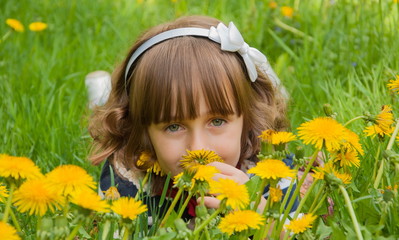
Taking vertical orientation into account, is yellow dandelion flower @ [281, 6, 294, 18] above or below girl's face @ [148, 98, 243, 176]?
above

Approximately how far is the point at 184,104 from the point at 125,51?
0.62 meters

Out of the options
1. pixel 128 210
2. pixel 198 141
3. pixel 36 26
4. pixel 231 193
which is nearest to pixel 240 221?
pixel 231 193

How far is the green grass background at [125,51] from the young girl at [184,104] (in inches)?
6.0

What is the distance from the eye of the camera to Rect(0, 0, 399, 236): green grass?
1.94m

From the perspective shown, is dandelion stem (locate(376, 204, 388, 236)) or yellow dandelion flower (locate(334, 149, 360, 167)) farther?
yellow dandelion flower (locate(334, 149, 360, 167))

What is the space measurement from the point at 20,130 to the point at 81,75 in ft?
1.74

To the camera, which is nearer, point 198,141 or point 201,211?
point 201,211

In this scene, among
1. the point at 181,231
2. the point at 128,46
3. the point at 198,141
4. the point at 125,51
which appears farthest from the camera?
the point at 128,46

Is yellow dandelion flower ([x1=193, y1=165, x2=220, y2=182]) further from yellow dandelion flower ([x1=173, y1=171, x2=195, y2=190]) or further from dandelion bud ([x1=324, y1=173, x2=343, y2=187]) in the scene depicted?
dandelion bud ([x1=324, y1=173, x2=343, y2=187])

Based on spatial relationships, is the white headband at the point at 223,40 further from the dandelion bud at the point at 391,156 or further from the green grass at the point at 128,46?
the dandelion bud at the point at 391,156

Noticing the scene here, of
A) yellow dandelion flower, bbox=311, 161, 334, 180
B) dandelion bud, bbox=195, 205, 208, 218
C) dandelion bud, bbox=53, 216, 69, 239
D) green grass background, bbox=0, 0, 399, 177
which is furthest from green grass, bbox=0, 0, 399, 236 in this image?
dandelion bud, bbox=53, 216, 69, 239

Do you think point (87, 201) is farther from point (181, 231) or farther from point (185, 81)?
point (185, 81)

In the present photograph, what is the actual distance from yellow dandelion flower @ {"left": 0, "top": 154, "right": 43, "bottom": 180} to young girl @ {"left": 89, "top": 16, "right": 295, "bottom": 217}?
1.71ft

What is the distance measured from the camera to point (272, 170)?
0.92 m
